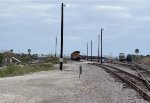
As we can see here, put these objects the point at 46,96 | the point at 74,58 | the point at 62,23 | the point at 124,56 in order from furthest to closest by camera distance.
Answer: the point at 74,58 → the point at 124,56 → the point at 62,23 → the point at 46,96

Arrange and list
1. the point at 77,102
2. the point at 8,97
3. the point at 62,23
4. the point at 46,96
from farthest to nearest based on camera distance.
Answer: the point at 62,23 → the point at 46,96 → the point at 8,97 → the point at 77,102

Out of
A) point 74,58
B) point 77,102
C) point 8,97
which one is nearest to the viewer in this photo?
point 77,102

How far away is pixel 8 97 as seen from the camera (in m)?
23.3

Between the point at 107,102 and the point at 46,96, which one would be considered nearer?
the point at 107,102

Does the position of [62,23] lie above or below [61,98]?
above

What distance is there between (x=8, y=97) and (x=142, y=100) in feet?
20.1

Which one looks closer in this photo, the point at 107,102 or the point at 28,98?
the point at 107,102

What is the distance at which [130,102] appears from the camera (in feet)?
72.6

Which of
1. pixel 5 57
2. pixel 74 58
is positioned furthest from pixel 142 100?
pixel 74 58

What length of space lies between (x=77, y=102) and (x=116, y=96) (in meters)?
3.84

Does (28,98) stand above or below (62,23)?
below

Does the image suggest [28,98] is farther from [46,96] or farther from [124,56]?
[124,56]

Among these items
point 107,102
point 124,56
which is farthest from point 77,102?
point 124,56

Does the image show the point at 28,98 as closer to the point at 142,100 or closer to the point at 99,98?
the point at 99,98
